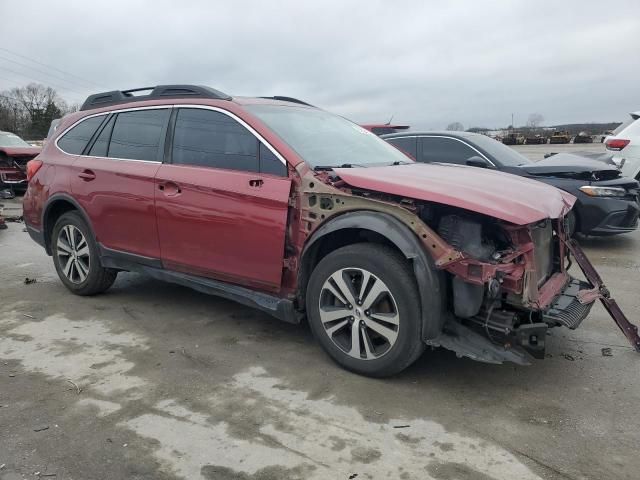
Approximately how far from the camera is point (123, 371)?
3.57 m

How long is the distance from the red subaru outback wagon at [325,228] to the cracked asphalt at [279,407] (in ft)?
1.02

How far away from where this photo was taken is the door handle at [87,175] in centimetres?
478

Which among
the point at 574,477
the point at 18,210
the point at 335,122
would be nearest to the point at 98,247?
the point at 335,122

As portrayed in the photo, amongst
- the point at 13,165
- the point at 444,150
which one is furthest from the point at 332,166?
the point at 13,165

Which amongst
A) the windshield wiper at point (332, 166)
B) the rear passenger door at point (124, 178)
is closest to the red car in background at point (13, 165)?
the rear passenger door at point (124, 178)

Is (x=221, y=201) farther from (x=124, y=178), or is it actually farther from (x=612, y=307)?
(x=612, y=307)

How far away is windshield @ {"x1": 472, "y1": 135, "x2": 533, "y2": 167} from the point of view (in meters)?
7.04

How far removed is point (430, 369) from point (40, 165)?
4.22 meters

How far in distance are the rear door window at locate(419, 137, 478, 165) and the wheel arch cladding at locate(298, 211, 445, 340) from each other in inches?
165

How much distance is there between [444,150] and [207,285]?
14.5 feet

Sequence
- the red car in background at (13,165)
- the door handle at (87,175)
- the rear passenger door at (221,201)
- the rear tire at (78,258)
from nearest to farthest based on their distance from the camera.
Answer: the rear passenger door at (221,201) < the door handle at (87,175) < the rear tire at (78,258) < the red car in background at (13,165)

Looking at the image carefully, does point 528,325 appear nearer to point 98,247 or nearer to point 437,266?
point 437,266

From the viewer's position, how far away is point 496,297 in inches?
122

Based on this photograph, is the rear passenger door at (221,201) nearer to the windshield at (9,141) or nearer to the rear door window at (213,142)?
the rear door window at (213,142)
